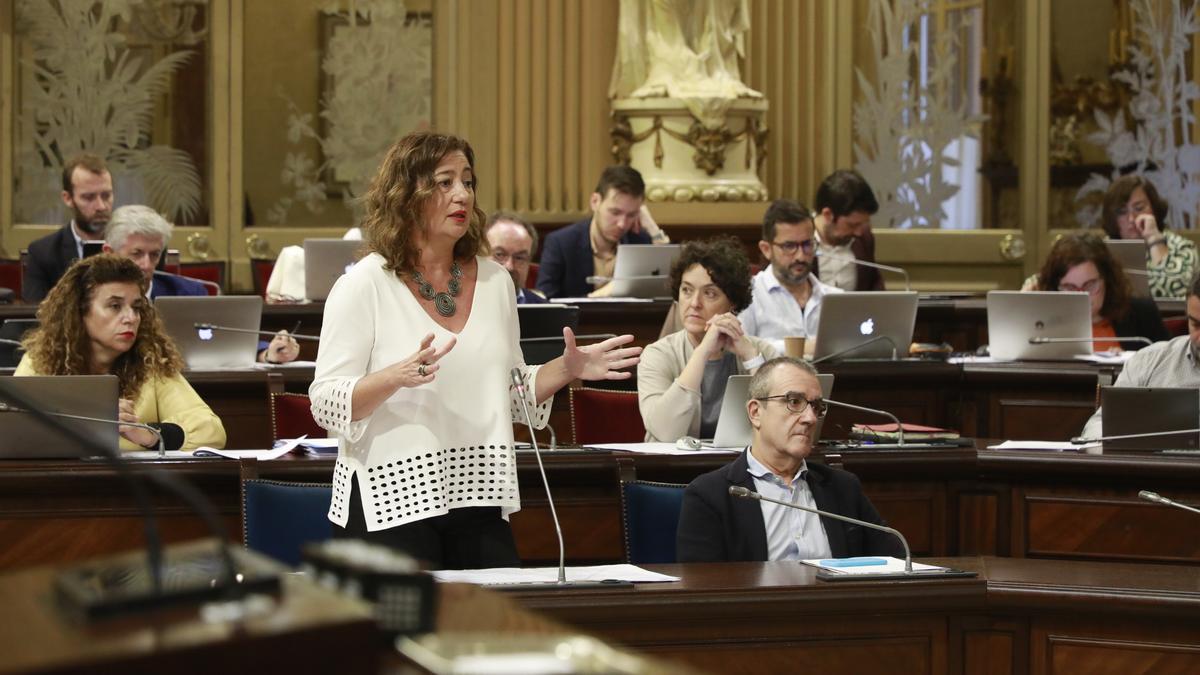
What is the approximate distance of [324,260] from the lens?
6.26 m

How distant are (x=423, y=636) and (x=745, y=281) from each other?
11.0 ft

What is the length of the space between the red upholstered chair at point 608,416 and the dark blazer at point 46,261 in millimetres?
2535

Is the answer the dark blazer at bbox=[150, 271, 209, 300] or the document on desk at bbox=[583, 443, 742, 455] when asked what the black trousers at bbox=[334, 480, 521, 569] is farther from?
the dark blazer at bbox=[150, 271, 209, 300]

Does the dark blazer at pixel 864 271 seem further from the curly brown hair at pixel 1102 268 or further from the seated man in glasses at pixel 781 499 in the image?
the seated man in glasses at pixel 781 499

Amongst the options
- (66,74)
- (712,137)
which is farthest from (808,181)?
(66,74)

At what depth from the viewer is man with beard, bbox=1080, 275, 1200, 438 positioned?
14.8 feet

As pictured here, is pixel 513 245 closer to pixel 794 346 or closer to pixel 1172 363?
pixel 794 346

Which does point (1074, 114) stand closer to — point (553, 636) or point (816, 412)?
point (816, 412)

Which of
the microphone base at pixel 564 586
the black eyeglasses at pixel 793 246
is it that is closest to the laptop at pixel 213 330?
the black eyeglasses at pixel 793 246

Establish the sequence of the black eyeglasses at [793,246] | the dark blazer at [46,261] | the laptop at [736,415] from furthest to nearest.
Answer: the dark blazer at [46,261], the black eyeglasses at [793,246], the laptop at [736,415]

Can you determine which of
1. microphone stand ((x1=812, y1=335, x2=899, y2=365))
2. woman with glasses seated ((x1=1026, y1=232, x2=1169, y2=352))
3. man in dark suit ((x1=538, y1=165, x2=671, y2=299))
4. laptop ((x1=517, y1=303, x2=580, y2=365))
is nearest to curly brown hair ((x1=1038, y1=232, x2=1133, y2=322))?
woman with glasses seated ((x1=1026, y1=232, x2=1169, y2=352))

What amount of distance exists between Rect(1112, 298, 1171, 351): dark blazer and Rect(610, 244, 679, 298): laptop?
167cm

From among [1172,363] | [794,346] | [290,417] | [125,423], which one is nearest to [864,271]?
[794,346]

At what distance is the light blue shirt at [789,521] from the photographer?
11.1 feet
